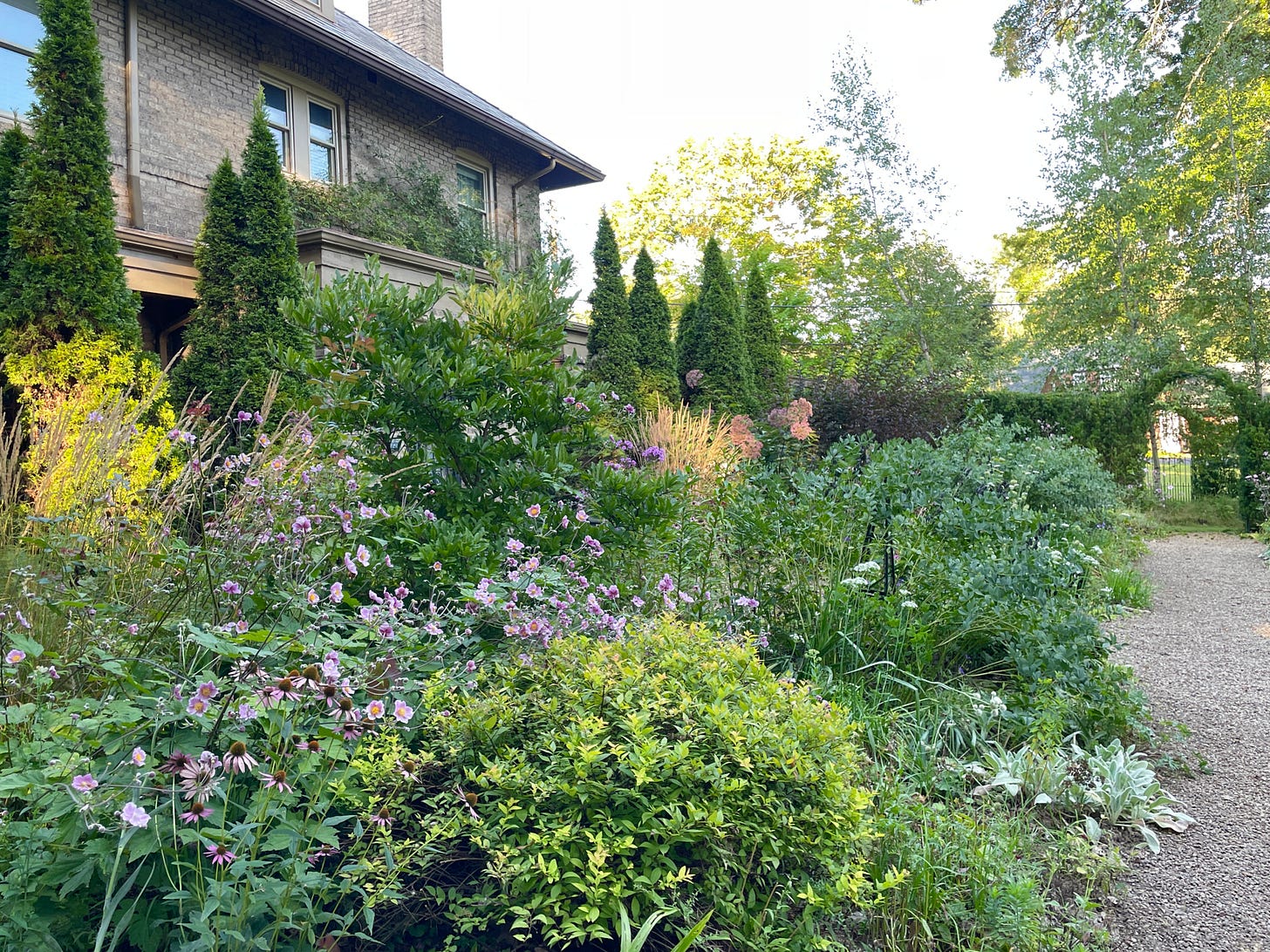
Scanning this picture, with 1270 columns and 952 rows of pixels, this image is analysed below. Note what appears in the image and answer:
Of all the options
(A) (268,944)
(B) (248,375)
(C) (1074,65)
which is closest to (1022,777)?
(A) (268,944)

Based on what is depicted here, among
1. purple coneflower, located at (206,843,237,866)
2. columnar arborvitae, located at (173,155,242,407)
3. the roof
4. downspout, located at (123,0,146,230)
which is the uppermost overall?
the roof

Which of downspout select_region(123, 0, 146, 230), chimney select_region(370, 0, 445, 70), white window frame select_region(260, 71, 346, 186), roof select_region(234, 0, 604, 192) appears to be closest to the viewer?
downspout select_region(123, 0, 146, 230)

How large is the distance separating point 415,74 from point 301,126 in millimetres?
1667

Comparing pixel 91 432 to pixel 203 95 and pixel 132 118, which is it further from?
pixel 203 95

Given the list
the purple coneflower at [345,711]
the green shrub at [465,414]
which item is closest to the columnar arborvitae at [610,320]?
the green shrub at [465,414]

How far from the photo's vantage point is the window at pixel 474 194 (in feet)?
38.4

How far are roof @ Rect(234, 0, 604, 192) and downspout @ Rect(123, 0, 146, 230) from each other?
111 cm

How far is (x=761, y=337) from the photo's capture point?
12.7 m

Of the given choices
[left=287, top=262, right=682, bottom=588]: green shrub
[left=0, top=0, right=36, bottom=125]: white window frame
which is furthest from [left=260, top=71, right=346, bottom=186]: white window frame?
[left=287, top=262, right=682, bottom=588]: green shrub

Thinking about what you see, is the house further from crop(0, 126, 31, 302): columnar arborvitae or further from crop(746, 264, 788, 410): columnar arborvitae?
crop(746, 264, 788, 410): columnar arborvitae

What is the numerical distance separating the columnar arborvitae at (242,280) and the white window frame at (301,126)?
2.31 m

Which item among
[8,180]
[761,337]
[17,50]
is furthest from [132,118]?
[761,337]

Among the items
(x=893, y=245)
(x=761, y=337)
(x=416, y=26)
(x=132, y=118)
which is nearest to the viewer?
(x=132, y=118)

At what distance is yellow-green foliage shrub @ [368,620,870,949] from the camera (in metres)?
1.52
